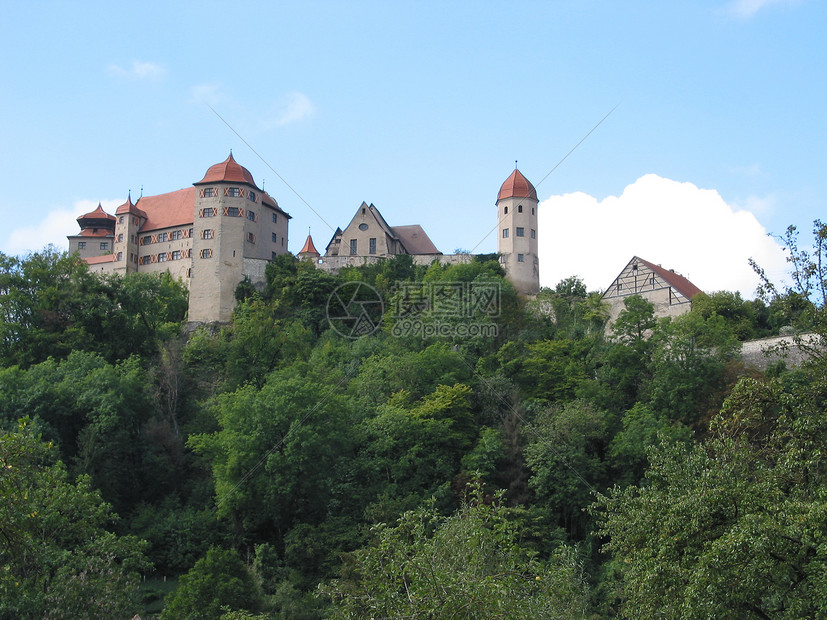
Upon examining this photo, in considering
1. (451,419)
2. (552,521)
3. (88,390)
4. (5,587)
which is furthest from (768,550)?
(88,390)

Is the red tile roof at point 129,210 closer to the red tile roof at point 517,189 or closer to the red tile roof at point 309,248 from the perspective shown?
the red tile roof at point 309,248

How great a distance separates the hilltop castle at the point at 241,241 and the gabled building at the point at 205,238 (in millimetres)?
64

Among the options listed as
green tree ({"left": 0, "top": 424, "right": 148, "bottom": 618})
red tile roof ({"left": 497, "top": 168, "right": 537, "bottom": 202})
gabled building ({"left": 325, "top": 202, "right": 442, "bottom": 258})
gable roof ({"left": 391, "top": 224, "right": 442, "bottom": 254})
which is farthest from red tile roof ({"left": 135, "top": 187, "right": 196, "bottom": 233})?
green tree ({"left": 0, "top": 424, "right": 148, "bottom": 618})

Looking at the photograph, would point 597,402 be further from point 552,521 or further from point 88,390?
point 88,390

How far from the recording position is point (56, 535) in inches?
953

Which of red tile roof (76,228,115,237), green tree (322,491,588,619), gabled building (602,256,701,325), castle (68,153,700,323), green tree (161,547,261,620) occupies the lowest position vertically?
green tree (161,547,261,620)

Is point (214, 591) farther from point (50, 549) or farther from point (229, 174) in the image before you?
point (229, 174)

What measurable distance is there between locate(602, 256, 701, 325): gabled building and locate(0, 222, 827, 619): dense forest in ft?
7.10

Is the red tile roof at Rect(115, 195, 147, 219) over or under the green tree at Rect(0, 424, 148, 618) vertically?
over

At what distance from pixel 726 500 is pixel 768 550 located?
164 cm

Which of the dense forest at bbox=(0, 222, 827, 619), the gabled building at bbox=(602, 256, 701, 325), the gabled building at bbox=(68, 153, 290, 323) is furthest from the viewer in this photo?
the gabled building at bbox=(68, 153, 290, 323)

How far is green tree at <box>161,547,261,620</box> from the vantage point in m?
29.8

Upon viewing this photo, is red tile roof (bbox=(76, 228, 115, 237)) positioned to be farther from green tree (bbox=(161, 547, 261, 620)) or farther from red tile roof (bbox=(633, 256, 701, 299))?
green tree (bbox=(161, 547, 261, 620))

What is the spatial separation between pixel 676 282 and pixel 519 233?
10698mm
